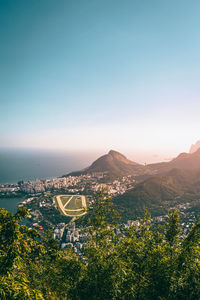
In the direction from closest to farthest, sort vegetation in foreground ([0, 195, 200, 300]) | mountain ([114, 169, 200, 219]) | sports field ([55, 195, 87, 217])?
vegetation in foreground ([0, 195, 200, 300]) → sports field ([55, 195, 87, 217]) → mountain ([114, 169, 200, 219])

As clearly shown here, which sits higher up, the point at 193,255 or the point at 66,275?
the point at 193,255

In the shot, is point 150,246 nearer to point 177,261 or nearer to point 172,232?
point 177,261

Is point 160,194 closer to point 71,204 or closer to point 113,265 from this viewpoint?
point 71,204

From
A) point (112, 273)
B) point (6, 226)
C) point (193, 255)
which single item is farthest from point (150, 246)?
point (6, 226)

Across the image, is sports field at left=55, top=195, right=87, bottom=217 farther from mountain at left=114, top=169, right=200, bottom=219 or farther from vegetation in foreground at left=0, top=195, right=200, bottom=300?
vegetation in foreground at left=0, top=195, right=200, bottom=300

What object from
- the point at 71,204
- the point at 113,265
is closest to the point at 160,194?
the point at 71,204

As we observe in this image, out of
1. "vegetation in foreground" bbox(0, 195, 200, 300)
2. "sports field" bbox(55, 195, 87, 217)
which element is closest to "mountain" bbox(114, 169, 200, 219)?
"sports field" bbox(55, 195, 87, 217)
